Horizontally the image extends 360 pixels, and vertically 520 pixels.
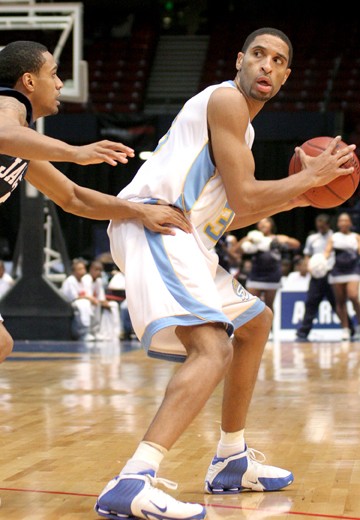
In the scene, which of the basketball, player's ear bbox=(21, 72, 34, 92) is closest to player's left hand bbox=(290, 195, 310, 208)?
the basketball

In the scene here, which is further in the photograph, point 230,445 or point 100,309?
point 100,309

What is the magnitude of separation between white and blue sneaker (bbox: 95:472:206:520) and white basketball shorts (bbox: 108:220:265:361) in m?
0.49

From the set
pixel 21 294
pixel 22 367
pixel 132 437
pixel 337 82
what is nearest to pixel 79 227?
pixel 21 294

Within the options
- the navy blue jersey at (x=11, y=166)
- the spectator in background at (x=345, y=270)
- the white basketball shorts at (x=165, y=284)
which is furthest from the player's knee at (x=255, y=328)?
the spectator in background at (x=345, y=270)

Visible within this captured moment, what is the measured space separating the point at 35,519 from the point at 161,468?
99cm

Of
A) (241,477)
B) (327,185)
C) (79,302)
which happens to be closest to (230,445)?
(241,477)

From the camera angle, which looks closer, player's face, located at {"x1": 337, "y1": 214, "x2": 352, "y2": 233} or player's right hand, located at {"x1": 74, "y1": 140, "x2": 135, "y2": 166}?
player's right hand, located at {"x1": 74, "y1": 140, "x2": 135, "y2": 166}

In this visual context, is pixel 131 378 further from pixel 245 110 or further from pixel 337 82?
pixel 337 82

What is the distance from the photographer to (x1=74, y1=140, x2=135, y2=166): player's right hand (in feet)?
9.98

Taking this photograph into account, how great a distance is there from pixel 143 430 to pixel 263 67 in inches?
95.8

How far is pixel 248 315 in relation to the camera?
3.57 metres

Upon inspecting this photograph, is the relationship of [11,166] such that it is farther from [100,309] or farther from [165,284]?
[100,309]

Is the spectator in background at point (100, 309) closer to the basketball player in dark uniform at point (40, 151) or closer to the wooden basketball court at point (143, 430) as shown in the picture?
the wooden basketball court at point (143, 430)

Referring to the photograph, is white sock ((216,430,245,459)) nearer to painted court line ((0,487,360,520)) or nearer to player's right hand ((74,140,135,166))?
painted court line ((0,487,360,520))
